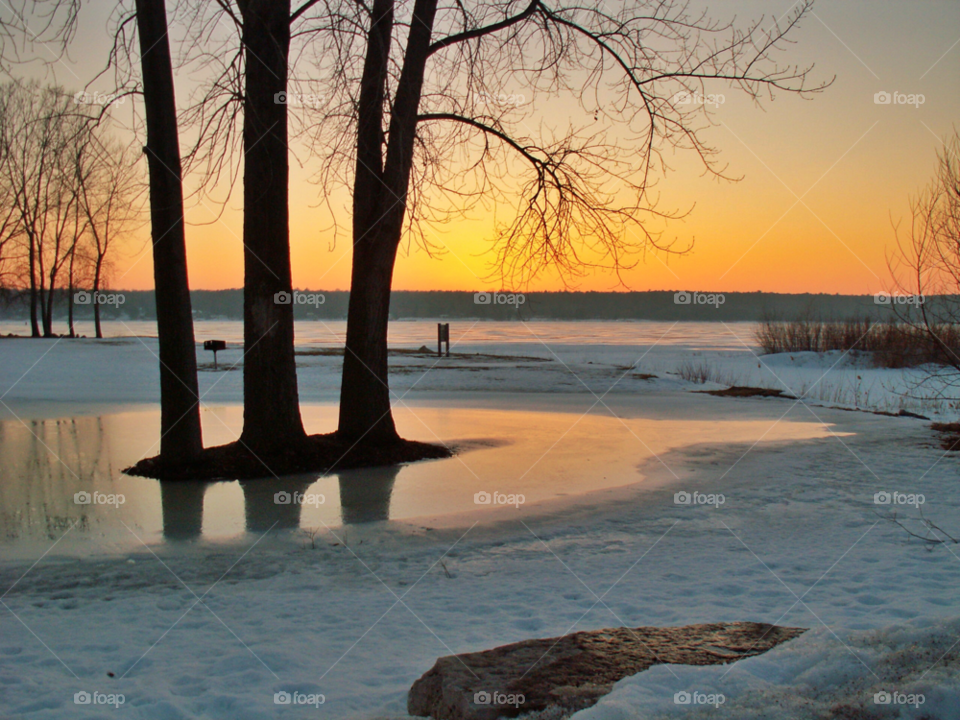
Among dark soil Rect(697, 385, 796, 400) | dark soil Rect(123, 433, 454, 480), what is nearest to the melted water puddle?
dark soil Rect(123, 433, 454, 480)

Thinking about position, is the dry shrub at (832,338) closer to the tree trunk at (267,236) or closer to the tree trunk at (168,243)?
the tree trunk at (267,236)

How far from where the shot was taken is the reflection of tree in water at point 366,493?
25.2 feet

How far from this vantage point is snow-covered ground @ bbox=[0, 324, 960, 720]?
11.1 feet

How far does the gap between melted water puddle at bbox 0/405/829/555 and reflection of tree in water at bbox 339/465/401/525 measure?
0.8 inches

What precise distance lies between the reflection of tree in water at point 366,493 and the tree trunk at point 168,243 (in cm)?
212

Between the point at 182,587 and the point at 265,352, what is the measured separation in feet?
16.2

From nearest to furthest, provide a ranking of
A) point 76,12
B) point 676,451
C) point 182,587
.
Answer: point 182,587
point 76,12
point 676,451

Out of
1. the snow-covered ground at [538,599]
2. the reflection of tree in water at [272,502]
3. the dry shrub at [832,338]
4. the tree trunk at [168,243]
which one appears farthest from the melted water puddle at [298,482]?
the dry shrub at [832,338]

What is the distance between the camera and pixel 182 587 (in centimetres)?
548

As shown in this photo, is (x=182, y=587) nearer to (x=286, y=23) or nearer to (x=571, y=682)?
(x=571, y=682)

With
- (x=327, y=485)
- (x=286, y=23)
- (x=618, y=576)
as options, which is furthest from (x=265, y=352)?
(x=618, y=576)

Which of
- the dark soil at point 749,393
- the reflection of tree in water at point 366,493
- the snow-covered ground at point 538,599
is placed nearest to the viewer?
the snow-covered ground at point 538,599

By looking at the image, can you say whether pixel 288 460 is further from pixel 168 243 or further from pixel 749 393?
pixel 749 393

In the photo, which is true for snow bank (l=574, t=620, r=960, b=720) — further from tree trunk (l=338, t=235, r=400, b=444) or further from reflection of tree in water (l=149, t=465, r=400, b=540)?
tree trunk (l=338, t=235, r=400, b=444)
